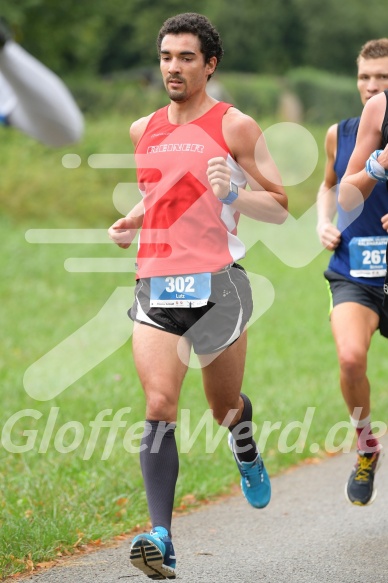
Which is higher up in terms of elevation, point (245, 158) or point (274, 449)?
point (245, 158)

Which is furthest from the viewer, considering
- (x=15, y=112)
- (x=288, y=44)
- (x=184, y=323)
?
(x=288, y=44)

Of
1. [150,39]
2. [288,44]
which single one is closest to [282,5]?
[288,44]

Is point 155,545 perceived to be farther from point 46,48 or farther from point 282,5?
point 282,5

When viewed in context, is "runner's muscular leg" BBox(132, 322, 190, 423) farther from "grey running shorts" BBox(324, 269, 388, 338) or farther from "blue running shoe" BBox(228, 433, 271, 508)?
"grey running shorts" BBox(324, 269, 388, 338)

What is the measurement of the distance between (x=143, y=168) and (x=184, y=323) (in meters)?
0.70

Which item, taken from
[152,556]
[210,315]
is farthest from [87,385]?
[152,556]

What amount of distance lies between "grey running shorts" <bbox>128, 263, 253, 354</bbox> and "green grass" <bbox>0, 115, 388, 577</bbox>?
1283 millimetres

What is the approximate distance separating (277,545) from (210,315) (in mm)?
1385

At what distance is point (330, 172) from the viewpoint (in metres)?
6.09

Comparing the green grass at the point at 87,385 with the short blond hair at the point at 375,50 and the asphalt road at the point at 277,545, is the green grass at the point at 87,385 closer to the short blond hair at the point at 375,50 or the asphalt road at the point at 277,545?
the asphalt road at the point at 277,545

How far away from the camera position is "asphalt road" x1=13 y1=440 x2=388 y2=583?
498cm

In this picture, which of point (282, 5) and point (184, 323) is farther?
point (282, 5)

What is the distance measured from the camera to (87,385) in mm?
9906

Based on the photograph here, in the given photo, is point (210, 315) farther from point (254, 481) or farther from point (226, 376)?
point (254, 481)
